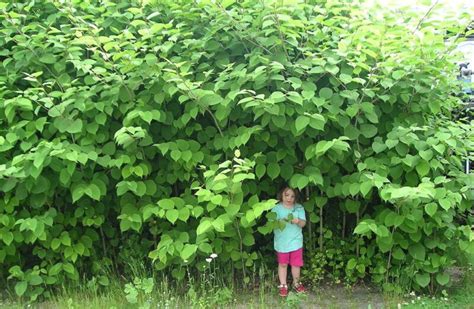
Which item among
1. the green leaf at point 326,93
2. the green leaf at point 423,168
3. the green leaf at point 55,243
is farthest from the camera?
the green leaf at point 55,243

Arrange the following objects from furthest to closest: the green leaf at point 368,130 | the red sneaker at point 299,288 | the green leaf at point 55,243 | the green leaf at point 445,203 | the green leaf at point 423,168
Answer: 1. the red sneaker at point 299,288
2. the green leaf at point 55,243
3. the green leaf at point 368,130
4. the green leaf at point 423,168
5. the green leaf at point 445,203

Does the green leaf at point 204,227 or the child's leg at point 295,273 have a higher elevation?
the green leaf at point 204,227

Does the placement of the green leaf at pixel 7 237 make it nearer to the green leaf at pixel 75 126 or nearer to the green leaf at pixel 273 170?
the green leaf at pixel 75 126

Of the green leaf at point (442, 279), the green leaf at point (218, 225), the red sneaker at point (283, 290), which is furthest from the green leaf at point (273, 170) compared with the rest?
the green leaf at point (442, 279)

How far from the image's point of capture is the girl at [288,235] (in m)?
4.61

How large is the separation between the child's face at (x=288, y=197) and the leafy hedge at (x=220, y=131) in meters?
0.10

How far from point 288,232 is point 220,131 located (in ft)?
3.50

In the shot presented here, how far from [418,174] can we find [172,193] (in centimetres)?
214

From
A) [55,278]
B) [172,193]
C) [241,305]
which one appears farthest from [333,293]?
[55,278]

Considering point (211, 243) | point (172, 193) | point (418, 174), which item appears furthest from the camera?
point (172, 193)

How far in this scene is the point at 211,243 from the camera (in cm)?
452

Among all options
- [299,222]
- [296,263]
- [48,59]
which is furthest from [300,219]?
[48,59]

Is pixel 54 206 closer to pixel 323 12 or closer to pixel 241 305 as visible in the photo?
pixel 241 305

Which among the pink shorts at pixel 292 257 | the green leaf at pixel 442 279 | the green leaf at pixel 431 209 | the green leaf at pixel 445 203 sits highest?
the green leaf at pixel 445 203
